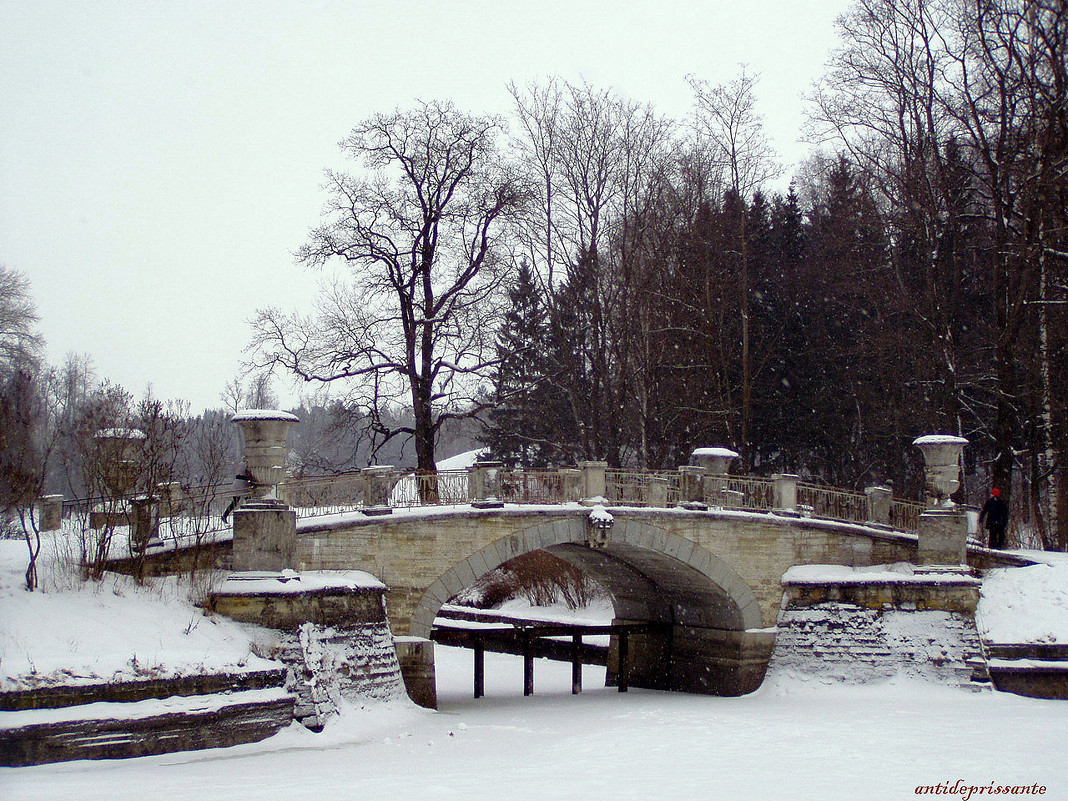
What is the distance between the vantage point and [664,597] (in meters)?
19.8

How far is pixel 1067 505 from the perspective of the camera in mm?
20688

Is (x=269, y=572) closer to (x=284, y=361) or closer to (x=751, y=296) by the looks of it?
(x=284, y=361)

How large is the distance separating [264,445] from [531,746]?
195 inches

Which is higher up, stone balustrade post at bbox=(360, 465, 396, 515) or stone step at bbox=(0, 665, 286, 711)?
stone balustrade post at bbox=(360, 465, 396, 515)

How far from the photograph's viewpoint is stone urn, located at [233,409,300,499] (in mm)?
13125

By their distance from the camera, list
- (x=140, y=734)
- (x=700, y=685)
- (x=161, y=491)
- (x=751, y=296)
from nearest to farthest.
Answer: (x=140, y=734)
(x=161, y=491)
(x=700, y=685)
(x=751, y=296)

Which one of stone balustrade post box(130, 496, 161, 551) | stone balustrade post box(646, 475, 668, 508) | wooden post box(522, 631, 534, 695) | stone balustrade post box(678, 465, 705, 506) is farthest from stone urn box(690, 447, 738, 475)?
stone balustrade post box(130, 496, 161, 551)

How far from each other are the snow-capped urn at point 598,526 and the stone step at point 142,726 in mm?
5829

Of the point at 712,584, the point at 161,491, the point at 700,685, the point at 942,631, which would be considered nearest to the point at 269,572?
the point at 161,491

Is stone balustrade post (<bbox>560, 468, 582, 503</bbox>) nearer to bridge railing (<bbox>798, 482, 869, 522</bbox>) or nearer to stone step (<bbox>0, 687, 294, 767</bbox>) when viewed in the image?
bridge railing (<bbox>798, 482, 869, 522</bbox>)

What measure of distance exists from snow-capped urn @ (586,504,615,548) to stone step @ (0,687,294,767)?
19.1ft

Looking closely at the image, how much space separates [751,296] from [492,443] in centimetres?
884

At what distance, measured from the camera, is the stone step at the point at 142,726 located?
9562mm

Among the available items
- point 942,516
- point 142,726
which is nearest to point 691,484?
point 942,516
